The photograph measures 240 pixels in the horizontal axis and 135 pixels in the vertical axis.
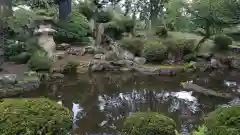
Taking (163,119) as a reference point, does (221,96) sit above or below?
below

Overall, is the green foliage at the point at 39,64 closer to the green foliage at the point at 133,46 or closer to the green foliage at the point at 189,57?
the green foliage at the point at 133,46

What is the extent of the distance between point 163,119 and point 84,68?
10665 millimetres

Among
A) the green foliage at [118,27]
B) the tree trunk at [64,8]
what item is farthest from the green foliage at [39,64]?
the tree trunk at [64,8]

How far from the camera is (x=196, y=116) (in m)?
8.91

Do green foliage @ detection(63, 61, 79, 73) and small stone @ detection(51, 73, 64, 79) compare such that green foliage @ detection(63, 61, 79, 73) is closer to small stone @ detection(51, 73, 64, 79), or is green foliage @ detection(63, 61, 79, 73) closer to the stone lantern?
small stone @ detection(51, 73, 64, 79)

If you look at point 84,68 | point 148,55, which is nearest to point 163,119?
point 84,68

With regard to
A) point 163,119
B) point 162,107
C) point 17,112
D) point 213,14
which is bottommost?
point 162,107

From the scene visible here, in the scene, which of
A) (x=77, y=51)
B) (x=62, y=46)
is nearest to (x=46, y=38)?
(x=62, y=46)

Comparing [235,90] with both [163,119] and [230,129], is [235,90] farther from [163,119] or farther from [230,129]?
[230,129]

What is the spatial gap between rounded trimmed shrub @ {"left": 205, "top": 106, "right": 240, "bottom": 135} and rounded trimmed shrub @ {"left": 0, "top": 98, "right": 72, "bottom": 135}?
7.46 feet

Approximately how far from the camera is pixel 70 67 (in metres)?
15.5

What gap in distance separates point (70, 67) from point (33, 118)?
427 inches

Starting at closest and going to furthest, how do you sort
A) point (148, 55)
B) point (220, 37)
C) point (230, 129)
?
point (230, 129)
point (148, 55)
point (220, 37)

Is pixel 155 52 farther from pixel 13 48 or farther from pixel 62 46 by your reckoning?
pixel 13 48
